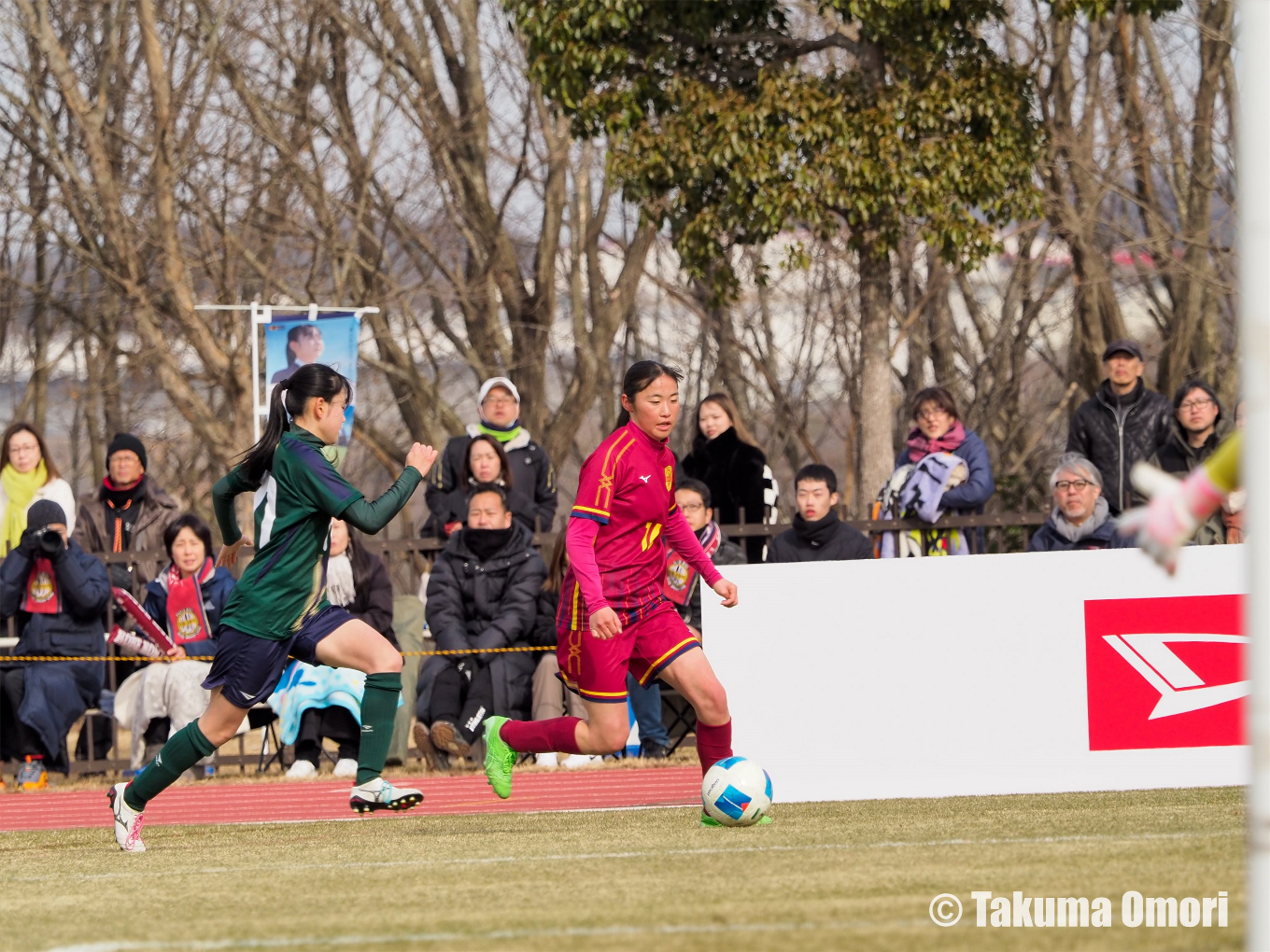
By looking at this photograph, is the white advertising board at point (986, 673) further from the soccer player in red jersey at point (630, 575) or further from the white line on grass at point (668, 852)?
the white line on grass at point (668, 852)

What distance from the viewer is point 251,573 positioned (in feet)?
24.0

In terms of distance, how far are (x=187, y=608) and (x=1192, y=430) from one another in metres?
6.84

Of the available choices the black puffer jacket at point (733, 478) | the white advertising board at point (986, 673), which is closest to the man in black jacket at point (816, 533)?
the black puffer jacket at point (733, 478)

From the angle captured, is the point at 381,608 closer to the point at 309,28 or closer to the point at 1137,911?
the point at 1137,911

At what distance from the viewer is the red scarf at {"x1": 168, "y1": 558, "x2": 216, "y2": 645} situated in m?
Answer: 12.5

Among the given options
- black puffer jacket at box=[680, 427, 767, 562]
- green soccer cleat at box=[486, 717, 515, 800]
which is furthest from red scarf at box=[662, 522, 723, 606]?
green soccer cleat at box=[486, 717, 515, 800]

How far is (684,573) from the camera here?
38.5 feet

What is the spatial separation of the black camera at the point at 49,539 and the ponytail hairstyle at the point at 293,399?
502cm

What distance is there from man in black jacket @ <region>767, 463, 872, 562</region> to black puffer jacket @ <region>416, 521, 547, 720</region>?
68.0 inches

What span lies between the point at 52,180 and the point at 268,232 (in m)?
2.94

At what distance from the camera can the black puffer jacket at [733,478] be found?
1258cm

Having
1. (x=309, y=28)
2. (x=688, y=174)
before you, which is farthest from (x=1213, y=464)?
(x=309, y=28)

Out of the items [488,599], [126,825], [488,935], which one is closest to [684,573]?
[488,599]

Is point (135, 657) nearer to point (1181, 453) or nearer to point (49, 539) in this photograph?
point (49, 539)
